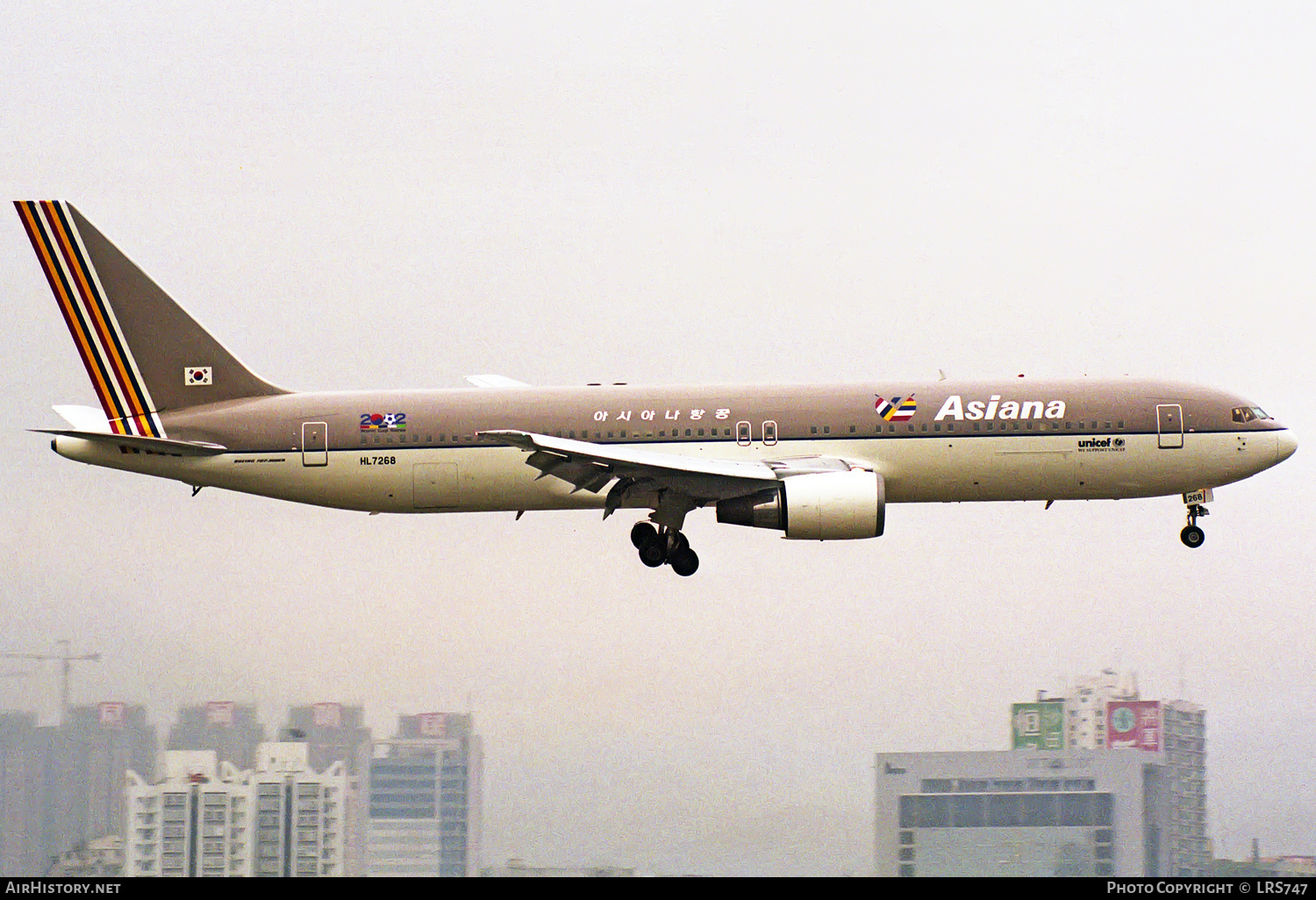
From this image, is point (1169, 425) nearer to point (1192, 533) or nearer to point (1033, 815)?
point (1192, 533)

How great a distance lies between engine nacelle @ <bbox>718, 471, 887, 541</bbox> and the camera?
39.7 metres

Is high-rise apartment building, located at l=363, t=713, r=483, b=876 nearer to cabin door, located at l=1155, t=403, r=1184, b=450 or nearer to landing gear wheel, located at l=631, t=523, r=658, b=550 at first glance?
landing gear wheel, located at l=631, t=523, r=658, b=550

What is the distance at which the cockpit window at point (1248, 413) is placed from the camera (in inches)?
1690

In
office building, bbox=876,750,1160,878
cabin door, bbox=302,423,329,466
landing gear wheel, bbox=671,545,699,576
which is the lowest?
office building, bbox=876,750,1160,878

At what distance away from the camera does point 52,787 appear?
80812 mm

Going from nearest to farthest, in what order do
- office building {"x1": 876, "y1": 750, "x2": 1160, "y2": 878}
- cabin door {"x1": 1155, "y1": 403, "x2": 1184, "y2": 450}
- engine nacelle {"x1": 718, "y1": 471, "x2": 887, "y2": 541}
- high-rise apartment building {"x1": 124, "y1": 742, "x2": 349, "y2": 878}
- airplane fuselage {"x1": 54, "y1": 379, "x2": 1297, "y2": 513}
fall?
engine nacelle {"x1": 718, "y1": 471, "x2": 887, "y2": 541}, airplane fuselage {"x1": 54, "y1": 379, "x2": 1297, "y2": 513}, cabin door {"x1": 1155, "y1": 403, "x2": 1184, "y2": 450}, high-rise apartment building {"x1": 124, "y1": 742, "x2": 349, "y2": 878}, office building {"x1": 876, "y1": 750, "x2": 1160, "y2": 878}

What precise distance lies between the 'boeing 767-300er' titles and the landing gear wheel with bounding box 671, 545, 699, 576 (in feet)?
0.16

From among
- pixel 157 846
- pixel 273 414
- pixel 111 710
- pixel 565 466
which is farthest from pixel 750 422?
pixel 157 846

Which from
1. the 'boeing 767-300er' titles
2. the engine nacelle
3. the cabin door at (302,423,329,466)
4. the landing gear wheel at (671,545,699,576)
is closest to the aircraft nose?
the 'boeing 767-300er' titles

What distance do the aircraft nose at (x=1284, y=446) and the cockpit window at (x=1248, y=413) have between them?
708 mm

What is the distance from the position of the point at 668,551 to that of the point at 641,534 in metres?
1.15

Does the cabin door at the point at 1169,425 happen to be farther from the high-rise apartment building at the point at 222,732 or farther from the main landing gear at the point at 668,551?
the high-rise apartment building at the point at 222,732
